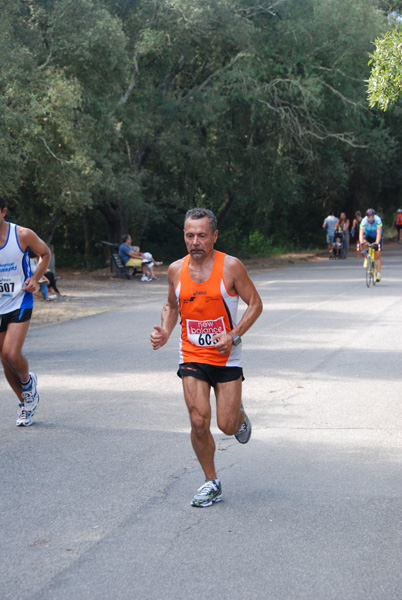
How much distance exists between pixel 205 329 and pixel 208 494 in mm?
943

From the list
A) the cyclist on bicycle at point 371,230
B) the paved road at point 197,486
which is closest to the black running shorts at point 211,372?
the paved road at point 197,486

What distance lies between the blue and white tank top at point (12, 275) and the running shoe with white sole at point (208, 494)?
2822 mm

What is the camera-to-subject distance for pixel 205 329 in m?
5.20

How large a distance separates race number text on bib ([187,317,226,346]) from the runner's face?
15.0 inches

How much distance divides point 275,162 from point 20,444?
28913 mm

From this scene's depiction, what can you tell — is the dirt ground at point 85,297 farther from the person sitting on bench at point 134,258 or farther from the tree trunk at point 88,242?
the tree trunk at point 88,242

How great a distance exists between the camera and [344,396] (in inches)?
330

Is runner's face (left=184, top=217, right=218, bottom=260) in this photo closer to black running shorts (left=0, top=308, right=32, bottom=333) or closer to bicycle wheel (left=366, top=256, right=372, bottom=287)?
black running shorts (left=0, top=308, right=32, bottom=333)

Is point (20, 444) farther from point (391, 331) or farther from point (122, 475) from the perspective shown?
point (391, 331)

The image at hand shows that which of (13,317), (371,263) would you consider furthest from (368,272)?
(13,317)

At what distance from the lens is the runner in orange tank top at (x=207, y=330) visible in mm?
5125

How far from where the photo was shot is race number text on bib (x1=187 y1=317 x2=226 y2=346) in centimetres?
518

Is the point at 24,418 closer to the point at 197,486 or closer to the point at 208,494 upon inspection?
the point at 197,486

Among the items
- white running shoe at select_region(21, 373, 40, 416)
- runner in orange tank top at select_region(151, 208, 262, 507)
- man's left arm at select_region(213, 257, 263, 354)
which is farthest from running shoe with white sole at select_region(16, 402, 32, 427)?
man's left arm at select_region(213, 257, 263, 354)
